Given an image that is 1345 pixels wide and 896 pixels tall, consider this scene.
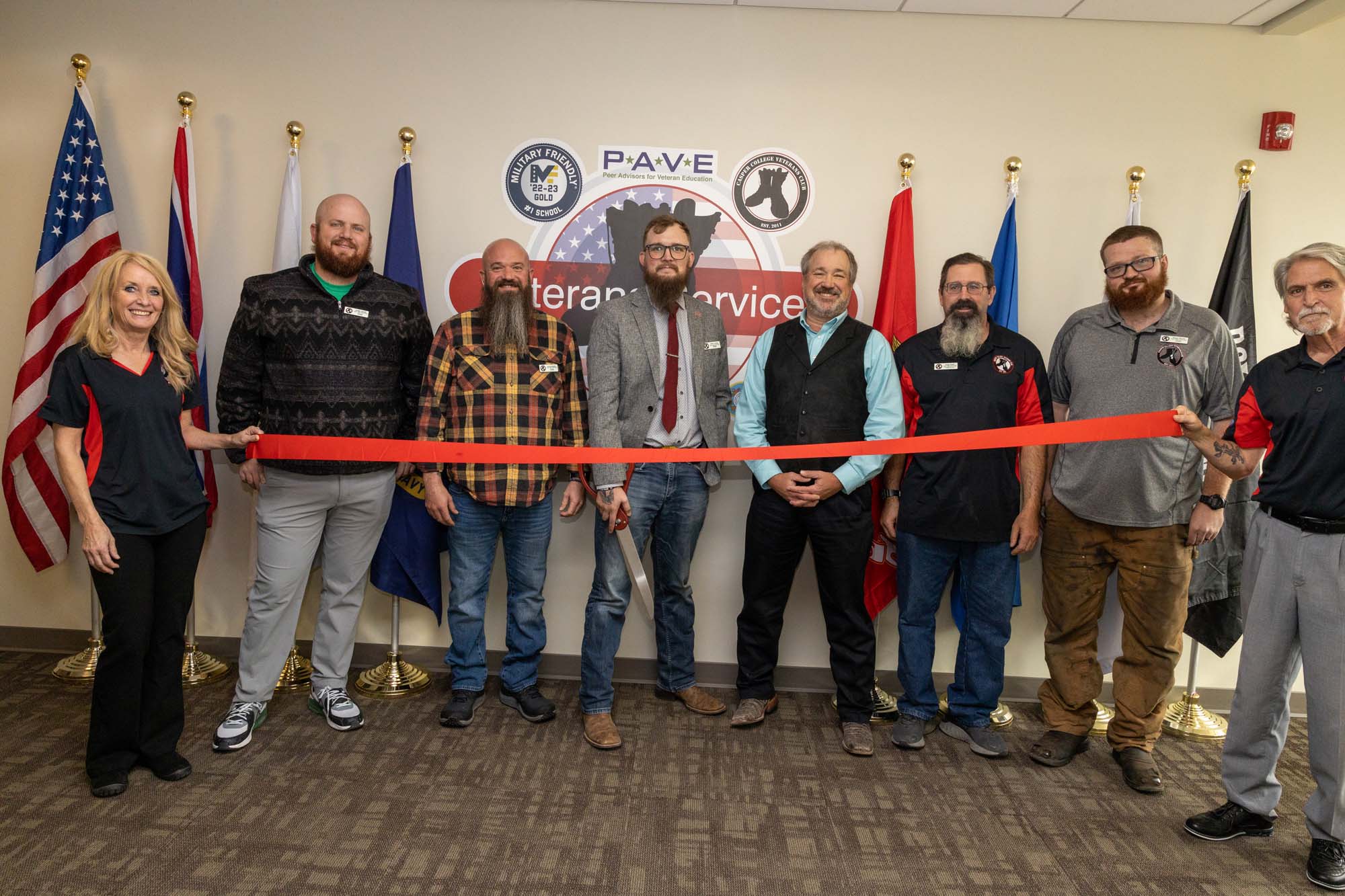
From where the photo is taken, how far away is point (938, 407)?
3.22 metres

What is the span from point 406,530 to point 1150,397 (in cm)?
312

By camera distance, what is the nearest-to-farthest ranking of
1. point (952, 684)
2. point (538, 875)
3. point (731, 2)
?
point (538, 875), point (952, 684), point (731, 2)

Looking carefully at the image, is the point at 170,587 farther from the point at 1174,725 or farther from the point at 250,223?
the point at 1174,725

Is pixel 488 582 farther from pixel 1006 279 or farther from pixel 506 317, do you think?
pixel 1006 279

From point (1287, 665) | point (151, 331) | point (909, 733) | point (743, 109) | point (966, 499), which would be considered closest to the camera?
point (1287, 665)

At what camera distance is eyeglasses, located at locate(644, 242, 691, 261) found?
3.26 meters

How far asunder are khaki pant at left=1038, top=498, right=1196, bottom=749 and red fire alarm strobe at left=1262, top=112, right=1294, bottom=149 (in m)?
1.91

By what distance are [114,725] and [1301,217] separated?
17.4 ft

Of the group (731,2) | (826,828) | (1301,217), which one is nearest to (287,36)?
(731,2)

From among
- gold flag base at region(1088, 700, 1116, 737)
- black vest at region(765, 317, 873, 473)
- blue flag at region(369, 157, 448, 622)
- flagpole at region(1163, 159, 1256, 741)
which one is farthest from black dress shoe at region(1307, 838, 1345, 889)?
blue flag at region(369, 157, 448, 622)

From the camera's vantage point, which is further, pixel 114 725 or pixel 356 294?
pixel 356 294

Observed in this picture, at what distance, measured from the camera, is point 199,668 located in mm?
3695

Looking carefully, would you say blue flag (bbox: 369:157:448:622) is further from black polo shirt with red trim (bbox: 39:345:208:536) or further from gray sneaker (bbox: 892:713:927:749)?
gray sneaker (bbox: 892:713:927:749)

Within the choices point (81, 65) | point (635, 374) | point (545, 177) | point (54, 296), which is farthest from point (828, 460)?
point (81, 65)
